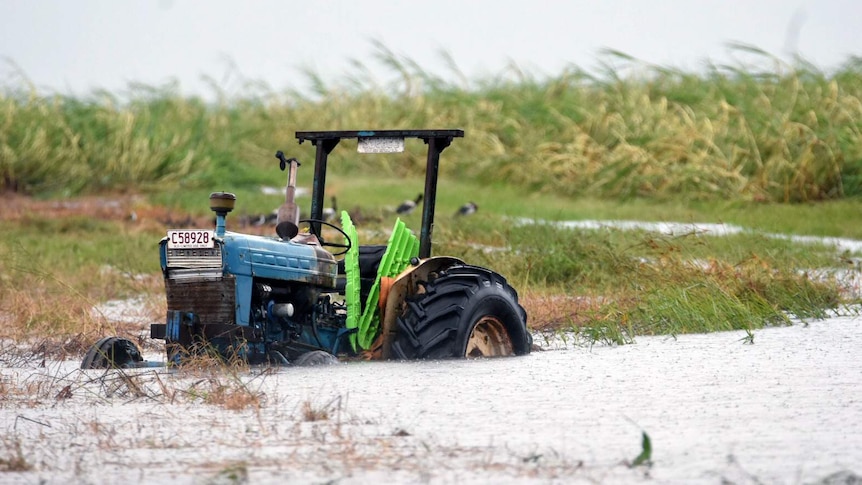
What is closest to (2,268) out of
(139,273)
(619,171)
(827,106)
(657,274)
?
(139,273)

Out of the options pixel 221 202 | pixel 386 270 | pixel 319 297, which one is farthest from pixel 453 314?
pixel 221 202

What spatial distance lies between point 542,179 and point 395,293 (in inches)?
621

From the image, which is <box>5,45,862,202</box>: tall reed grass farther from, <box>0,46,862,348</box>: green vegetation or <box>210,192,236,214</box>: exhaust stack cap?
<box>210,192,236,214</box>: exhaust stack cap

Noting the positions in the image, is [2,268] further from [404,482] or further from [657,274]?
[404,482]

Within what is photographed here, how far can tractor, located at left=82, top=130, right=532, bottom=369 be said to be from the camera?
7016 mm

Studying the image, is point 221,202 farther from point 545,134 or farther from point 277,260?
point 545,134

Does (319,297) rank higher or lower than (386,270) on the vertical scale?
lower

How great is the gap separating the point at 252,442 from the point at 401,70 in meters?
25.5

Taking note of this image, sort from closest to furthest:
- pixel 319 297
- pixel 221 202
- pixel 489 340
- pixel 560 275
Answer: pixel 221 202
pixel 319 297
pixel 489 340
pixel 560 275

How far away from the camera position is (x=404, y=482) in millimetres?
4664

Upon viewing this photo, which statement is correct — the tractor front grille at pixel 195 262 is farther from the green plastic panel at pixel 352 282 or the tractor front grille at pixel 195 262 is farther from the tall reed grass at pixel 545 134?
the tall reed grass at pixel 545 134

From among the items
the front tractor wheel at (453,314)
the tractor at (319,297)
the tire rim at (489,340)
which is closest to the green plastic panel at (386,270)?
the tractor at (319,297)

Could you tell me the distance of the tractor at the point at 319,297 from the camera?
23.0ft

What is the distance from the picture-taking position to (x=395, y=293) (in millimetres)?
7457
